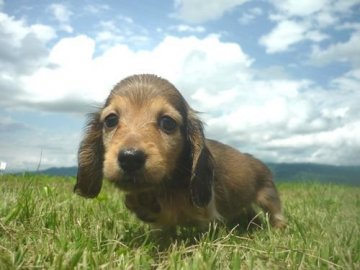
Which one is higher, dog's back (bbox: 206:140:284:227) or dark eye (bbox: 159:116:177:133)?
dark eye (bbox: 159:116:177:133)

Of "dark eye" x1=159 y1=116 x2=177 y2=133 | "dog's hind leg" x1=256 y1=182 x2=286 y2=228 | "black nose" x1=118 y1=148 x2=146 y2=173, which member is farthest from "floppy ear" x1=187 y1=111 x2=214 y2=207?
"dog's hind leg" x1=256 y1=182 x2=286 y2=228

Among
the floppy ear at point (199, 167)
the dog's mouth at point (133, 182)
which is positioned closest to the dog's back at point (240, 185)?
the floppy ear at point (199, 167)

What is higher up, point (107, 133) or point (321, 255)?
point (107, 133)

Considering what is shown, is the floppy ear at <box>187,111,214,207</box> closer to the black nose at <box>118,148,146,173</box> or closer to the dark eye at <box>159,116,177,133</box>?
the dark eye at <box>159,116,177,133</box>

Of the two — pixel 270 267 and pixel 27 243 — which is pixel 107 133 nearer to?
pixel 27 243

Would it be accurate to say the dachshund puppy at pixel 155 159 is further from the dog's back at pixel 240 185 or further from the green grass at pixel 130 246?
the green grass at pixel 130 246

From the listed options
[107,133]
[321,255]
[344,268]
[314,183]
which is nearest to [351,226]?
[321,255]

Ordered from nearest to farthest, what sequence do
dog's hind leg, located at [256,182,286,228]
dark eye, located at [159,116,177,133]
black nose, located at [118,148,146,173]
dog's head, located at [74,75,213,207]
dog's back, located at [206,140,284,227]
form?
black nose, located at [118,148,146,173] < dog's head, located at [74,75,213,207] < dark eye, located at [159,116,177,133] < dog's back, located at [206,140,284,227] < dog's hind leg, located at [256,182,286,228]

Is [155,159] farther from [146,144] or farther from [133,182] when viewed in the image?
[133,182]
